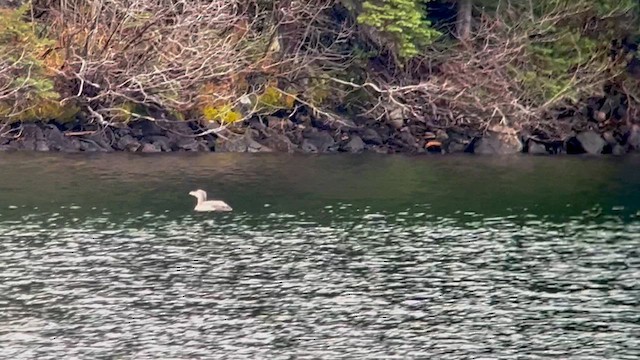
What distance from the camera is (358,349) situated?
27.7 meters

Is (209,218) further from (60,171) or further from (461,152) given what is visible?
(461,152)

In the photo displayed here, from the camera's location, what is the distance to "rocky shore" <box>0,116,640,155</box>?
184ft

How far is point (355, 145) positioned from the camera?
57.9 m

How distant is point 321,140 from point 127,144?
8485 millimetres

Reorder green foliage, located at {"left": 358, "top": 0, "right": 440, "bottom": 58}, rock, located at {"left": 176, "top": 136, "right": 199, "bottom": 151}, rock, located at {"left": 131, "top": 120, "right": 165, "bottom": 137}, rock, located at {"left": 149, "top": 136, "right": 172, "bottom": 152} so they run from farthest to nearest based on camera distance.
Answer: rock, located at {"left": 131, "top": 120, "right": 165, "bottom": 137} < rock, located at {"left": 176, "top": 136, "right": 199, "bottom": 151} < rock, located at {"left": 149, "top": 136, "right": 172, "bottom": 152} < green foliage, located at {"left": 358, "top": 0, "right": 440, "bottom": 58}

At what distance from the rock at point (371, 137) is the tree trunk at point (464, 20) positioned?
18.5 ft

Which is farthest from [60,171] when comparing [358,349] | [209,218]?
[358,349]

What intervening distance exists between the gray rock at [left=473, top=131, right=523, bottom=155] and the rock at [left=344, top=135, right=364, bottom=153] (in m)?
5.04

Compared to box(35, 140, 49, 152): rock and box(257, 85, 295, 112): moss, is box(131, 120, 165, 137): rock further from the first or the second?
box(257, 85, 295, 112): moss

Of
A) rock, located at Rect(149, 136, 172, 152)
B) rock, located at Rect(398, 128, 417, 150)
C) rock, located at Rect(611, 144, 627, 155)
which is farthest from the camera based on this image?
rock, located at Rect(398, 128, 417, 150)

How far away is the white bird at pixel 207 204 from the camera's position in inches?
1661

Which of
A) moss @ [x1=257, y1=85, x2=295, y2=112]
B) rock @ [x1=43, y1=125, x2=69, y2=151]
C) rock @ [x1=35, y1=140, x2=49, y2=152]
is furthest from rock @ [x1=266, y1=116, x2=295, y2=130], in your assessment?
rock @ [x1=35, y1=140, x2=49, y2=152]

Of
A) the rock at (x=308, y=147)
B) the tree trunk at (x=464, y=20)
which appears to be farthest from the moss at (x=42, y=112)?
the tree trunk at (x=464, y=20)

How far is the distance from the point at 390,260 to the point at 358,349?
8436 millimetres
